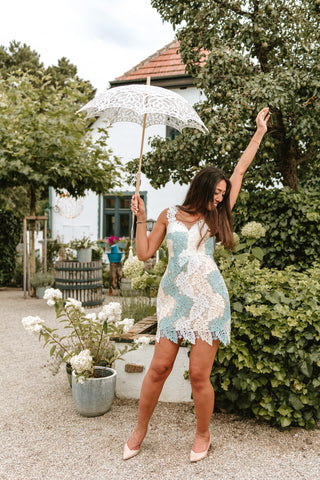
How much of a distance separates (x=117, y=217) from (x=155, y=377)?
424 inches

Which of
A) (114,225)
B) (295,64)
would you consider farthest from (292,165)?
(114,225)

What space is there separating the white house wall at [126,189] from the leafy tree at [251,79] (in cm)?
492

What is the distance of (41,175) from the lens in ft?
24.6

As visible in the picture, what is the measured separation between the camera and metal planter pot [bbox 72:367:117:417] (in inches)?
124

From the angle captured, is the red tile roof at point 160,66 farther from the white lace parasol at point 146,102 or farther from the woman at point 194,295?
the woman at point 194,295

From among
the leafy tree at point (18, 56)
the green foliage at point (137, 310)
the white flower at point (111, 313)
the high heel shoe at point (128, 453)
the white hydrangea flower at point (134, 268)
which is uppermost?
the leafy tree at point (18, 56)

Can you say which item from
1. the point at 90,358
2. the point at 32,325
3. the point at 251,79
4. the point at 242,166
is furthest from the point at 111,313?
the point at 251,79

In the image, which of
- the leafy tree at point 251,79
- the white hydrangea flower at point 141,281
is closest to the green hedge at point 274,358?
the white hydrangea flower at point 141,281

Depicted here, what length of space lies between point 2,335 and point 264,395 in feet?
13.9

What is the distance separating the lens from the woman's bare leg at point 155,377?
2494mm

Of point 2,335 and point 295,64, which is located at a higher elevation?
point 295,64

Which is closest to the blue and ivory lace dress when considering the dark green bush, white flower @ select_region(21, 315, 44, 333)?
white flower @ select_region(21, 315, 44, 333)

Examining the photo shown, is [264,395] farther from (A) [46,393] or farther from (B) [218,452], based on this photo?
(A) [46,393]

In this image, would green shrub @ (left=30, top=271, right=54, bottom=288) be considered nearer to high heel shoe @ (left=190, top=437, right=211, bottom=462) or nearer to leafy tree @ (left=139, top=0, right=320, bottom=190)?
leafy tree @ (left=139, top=0, right=320, bottom=190)
